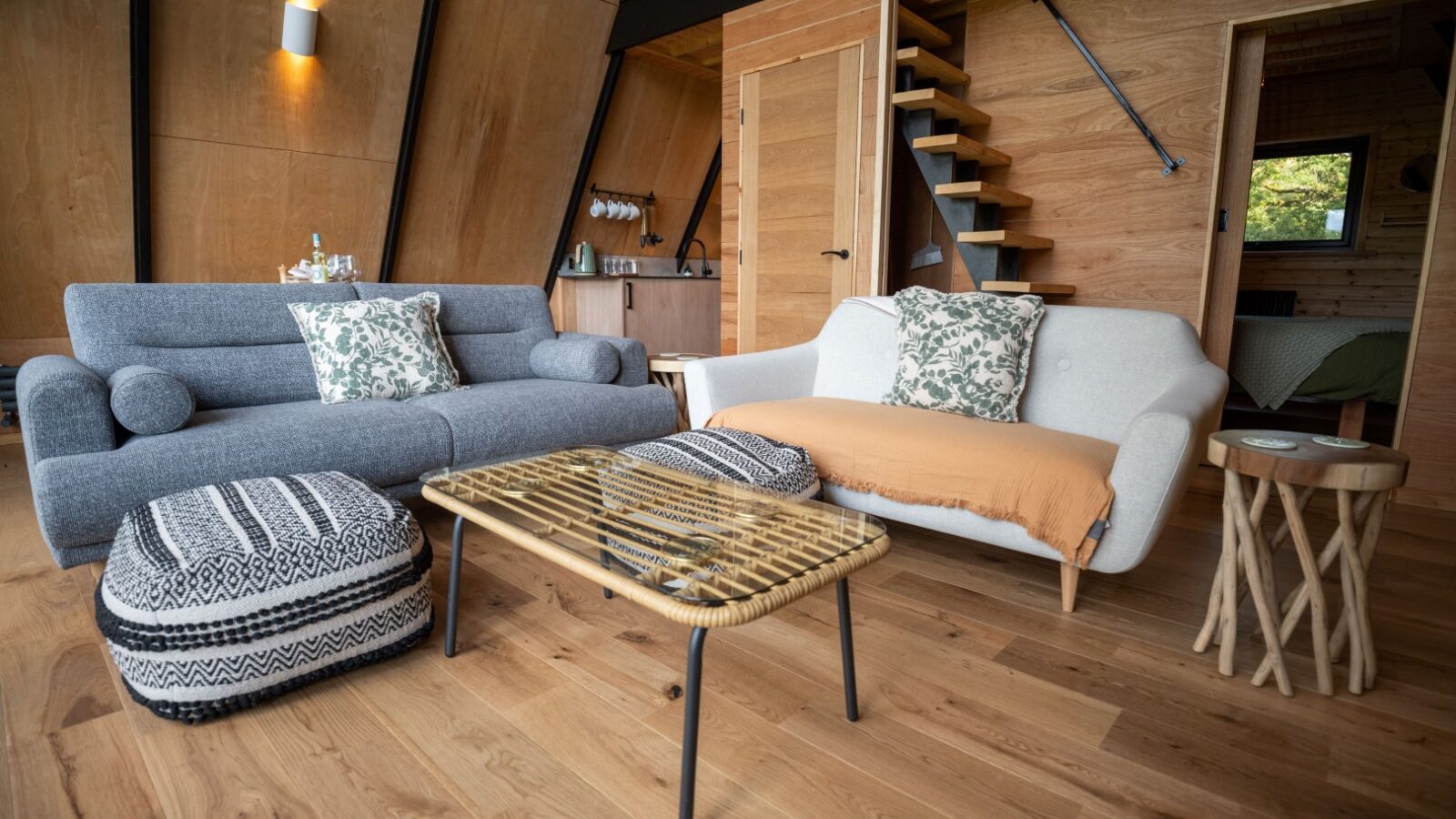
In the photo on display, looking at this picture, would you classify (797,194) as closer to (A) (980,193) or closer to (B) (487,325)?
(A) (980,193)

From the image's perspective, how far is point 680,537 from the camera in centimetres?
127

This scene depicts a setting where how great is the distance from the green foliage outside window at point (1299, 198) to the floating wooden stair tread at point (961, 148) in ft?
8.68

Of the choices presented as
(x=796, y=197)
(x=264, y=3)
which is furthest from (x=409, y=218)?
(x=796, y=197)

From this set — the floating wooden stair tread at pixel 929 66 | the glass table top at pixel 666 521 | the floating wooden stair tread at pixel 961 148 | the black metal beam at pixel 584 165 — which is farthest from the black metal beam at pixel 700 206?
the glass table top at pixel 666 521

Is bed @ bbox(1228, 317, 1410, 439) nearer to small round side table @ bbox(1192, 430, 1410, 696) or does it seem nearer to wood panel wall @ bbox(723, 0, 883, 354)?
wood panel wall @ bbox(723, 0, 883, 354)

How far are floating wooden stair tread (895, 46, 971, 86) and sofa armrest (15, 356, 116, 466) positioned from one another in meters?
3.25

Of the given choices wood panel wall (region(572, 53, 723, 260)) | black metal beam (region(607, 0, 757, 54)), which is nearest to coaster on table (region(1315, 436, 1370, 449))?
black metal beam (region(607, 0, 757, 54))

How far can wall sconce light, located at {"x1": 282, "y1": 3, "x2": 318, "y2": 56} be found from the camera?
11.3 ft

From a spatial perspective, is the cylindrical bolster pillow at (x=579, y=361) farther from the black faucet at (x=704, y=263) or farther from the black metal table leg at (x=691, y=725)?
the black faucet at (x=704, y=263)

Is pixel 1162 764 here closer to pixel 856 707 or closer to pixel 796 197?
pixel 856 707

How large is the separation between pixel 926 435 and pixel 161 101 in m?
3.73

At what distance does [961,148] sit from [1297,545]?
2395 mm

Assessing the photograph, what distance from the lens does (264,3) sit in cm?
342

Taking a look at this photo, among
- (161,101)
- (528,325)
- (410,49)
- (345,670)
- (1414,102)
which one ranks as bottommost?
(345,670)
